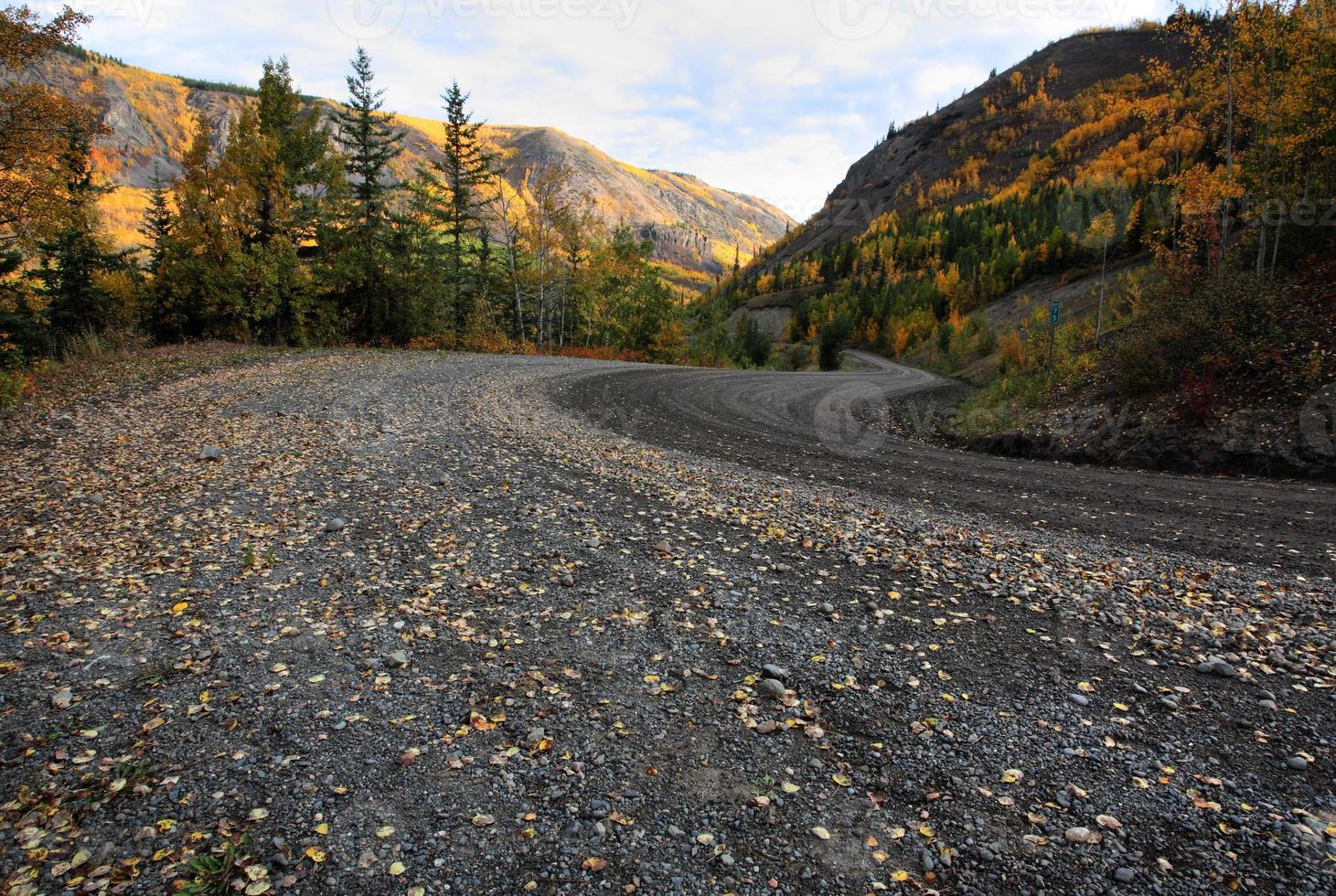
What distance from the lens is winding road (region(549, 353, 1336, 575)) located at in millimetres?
8125

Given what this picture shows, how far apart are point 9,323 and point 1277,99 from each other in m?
40.4

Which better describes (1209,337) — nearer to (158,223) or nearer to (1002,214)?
(158,223)

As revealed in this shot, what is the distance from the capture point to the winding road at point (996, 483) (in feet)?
26.7

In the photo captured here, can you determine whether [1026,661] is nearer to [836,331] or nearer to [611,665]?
[611,665]

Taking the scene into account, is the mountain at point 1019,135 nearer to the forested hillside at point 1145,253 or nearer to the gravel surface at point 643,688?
the forested hillside at point 1145,253

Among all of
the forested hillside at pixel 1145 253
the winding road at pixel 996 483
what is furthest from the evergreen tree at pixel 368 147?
the forested hillside at pixel 1145 253

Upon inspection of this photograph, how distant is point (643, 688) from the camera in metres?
4.72

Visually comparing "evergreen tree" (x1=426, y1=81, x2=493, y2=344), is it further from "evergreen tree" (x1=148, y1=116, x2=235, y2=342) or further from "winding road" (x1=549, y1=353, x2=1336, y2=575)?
"winding road" (x1=549, y1=353, x2=1336, y2=575)

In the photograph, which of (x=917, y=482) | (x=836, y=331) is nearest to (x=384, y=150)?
(x=917, y=482)

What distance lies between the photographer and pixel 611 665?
500 centimetres
